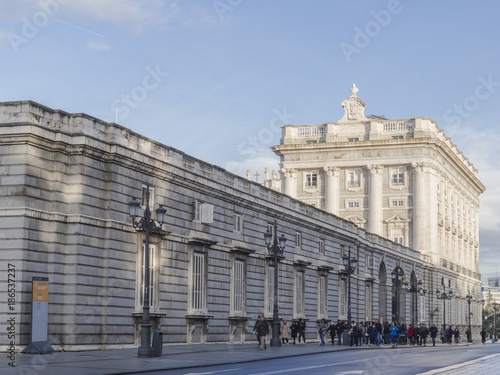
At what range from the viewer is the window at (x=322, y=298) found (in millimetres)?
59000

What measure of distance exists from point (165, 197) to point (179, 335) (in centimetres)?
628

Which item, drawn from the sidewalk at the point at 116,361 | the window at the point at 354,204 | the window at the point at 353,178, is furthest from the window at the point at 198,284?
the window at the point at 353,178

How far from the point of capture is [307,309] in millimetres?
56562

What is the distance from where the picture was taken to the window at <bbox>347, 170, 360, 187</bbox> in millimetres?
105250

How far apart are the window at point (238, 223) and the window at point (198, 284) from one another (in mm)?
4417

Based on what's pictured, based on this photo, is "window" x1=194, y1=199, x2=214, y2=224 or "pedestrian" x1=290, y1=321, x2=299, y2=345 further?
"pedestrian" x1=290, y1=321, x2=299, y2=345

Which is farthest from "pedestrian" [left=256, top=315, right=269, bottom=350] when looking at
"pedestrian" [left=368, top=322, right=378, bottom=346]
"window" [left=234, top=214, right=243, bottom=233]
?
"pedestrian" [left=368, top=322, right=378, bottom=346]

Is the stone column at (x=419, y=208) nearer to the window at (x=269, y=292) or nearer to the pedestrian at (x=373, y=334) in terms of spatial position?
the pedestrian at (x=373, y=334)

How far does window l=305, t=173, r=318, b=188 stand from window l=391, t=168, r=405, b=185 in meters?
9.30

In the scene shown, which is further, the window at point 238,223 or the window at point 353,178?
the window at point 353,178

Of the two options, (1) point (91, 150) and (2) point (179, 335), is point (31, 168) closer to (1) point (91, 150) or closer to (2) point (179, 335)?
(1) point (91, 150)

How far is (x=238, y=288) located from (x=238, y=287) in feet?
0.17

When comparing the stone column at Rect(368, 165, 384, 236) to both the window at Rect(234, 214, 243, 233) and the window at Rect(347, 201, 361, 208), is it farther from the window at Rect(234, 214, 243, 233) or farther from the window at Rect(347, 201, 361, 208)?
the window at Rect(234, 214, 243, 233)

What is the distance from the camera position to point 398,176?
103562 millimetres
